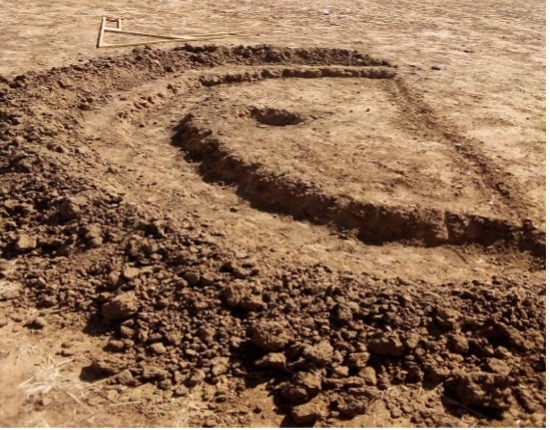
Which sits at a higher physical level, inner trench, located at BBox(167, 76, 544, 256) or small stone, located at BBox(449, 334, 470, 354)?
inner trench, located at BBox(167, 76, 544, 256)

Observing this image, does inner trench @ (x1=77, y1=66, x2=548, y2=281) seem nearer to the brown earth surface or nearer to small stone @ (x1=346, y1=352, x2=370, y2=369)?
the brown earth surface

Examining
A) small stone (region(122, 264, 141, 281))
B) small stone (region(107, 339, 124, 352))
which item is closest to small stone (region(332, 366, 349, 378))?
small stone (region(107, 339, 124, 352))

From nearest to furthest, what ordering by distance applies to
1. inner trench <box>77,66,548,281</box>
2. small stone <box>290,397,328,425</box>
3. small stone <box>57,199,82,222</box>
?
small stone <box>290,397,328,425</box>
inner trench <box>77,66,548,281</box>
small stone <box>57,199,82,222</box>

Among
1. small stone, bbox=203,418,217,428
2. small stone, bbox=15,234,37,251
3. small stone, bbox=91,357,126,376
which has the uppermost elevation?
small stone, bbox=15,234,37,251

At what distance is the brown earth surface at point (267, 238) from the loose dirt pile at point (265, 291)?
0.01m

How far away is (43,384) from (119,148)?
258 cm

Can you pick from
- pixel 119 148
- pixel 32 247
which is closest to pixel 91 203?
pixel 32 247

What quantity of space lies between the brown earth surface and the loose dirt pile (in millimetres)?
13

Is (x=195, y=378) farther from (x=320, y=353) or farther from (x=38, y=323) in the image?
(x=38, y=323)

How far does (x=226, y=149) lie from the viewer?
566 cm

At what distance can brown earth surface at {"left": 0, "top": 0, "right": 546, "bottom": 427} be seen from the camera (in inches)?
144

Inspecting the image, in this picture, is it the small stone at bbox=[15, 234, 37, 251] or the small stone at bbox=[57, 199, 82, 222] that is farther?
the small stone at bbox=[57, 199, 82, 222]

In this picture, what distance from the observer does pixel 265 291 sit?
13.4ft

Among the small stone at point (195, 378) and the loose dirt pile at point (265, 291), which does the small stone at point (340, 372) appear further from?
the small stone at point (195, 378)
